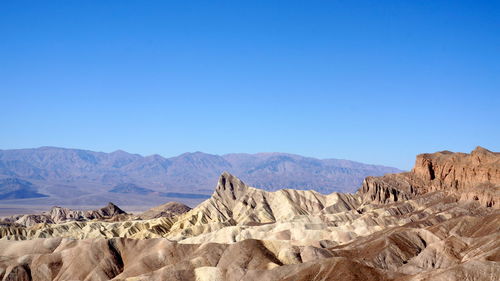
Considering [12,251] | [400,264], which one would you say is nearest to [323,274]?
[400,264]

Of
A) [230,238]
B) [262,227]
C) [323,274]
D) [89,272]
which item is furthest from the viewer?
[262,227]

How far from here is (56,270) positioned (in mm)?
120625

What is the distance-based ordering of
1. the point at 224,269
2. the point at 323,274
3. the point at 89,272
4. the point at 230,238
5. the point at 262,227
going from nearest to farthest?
the point at 323,274, the point at 224,269, the point at 89,272, the point at 230,238, the point at 262,227

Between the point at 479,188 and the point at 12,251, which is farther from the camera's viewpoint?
the point at 479,188

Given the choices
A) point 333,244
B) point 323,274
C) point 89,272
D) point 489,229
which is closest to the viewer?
point 323,274

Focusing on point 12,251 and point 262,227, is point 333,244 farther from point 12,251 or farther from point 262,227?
point 12,251

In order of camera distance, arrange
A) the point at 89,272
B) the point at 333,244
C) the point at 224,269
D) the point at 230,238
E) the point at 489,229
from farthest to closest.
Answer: the point at 230,238
the point at 333,244
the point at 489,229
the point at 89,272
the point at 224,269

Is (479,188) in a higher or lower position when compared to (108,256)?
higher

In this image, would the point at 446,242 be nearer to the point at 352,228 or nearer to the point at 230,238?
the point at 352,228

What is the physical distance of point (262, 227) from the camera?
172750 millimetres

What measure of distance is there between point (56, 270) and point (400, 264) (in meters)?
59.0

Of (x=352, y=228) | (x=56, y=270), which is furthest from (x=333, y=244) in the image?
(x=56, y=270)

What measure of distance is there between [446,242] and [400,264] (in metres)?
8.71

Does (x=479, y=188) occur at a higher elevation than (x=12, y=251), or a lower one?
higher
